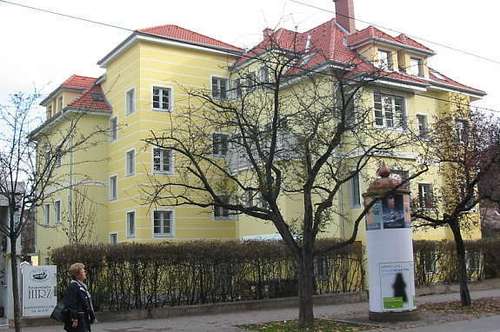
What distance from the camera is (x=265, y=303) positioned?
2014cm

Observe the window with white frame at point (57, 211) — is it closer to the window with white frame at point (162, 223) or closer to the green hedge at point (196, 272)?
the window with white frame at point (162, 223)

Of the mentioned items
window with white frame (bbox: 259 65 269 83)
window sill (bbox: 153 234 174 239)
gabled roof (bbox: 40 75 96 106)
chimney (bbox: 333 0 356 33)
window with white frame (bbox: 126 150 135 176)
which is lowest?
window sill (bbox: 153 234 174 239)

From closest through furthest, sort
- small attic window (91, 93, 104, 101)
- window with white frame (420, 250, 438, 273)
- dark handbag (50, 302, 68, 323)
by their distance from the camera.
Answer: dark handbag (50, 302, 68, 323), window with white frame (420, 250, 438, 273), small attic window (91, 93, 104, 101)

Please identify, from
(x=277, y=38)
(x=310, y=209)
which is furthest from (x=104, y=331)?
(x=277, y=38)

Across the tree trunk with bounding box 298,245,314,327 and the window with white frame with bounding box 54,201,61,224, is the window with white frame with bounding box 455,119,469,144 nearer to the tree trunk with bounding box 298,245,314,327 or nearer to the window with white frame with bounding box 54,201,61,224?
the tree trunk with bounding box 298,245,314,327

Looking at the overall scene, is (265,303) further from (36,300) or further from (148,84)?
(148,84)

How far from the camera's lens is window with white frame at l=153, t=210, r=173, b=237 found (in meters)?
35.9

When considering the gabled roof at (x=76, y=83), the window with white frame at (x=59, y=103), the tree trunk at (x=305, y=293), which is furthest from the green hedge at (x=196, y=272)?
the window with white frame at (x=59, y=103)

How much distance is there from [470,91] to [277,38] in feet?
83.9

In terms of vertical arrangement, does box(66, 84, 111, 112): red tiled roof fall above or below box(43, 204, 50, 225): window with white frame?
above

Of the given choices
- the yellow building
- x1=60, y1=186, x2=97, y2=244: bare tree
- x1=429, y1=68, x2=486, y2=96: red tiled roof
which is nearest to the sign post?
the yellow building

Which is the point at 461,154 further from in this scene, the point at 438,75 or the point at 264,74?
the point at 438,75

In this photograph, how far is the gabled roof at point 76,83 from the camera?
44969mm

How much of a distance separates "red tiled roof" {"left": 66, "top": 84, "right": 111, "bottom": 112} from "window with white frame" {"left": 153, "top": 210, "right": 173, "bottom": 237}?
8467mm
